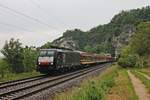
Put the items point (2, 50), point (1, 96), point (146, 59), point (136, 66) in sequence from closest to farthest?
point (1, 96) → point (2, 50) → point (136, 66) → point (146, 59)

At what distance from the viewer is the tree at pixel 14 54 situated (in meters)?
54.4

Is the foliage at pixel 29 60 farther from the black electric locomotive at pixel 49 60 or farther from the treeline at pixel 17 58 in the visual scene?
the black electric locomotive at pixel 49 60

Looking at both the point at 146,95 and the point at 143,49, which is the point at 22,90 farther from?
the point at 143,49

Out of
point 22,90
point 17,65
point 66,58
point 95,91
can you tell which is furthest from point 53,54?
point 95,91

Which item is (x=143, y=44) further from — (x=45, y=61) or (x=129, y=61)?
(x=45, y=61)

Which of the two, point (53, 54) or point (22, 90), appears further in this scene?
point (53, 54)

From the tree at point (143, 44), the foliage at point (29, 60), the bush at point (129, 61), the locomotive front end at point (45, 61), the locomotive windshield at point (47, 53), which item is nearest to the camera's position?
the locomotive front end at point (45, 61)

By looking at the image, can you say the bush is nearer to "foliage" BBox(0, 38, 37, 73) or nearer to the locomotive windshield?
"foliage" BBox(0, 38, 37, 73)

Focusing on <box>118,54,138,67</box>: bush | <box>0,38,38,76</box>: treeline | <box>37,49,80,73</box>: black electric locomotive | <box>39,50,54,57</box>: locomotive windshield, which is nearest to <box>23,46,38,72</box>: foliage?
<box>0,38,38,76</box>: treeline

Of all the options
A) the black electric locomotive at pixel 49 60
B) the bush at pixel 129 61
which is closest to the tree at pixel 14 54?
the black electric locomotive at pixel 49 60

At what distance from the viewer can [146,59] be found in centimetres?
7306

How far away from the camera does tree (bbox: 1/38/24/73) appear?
178 ft

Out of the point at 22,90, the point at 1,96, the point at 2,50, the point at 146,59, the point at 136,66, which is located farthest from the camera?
the point at 146,59

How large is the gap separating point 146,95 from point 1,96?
7132mm
